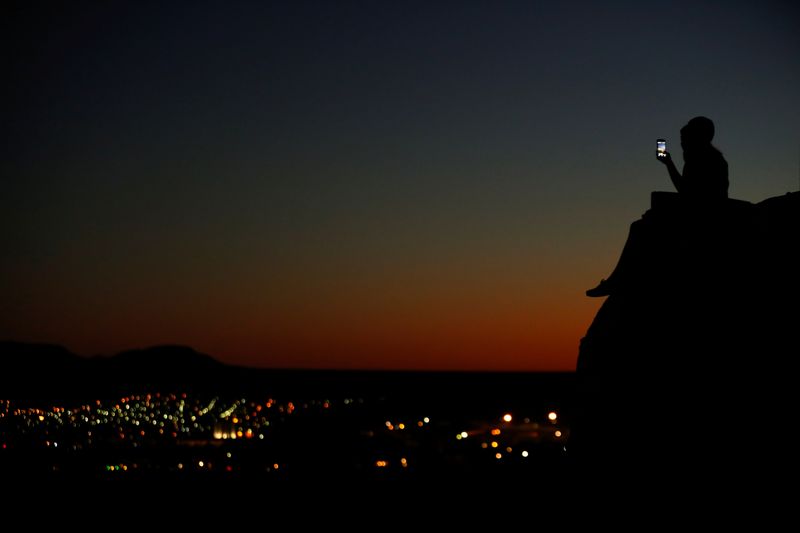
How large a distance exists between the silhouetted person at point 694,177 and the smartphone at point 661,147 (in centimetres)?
15

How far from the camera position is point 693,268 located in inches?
223

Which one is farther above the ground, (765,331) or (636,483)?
(765,331)

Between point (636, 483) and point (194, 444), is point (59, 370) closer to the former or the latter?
point (194, 444)

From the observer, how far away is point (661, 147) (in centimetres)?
656

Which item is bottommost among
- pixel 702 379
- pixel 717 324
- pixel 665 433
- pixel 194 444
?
pixel 194 444

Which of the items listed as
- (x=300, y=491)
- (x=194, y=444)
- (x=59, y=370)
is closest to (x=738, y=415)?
(x=300, y=491)

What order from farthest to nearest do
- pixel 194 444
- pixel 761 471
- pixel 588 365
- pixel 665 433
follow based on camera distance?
pixel 194 444
pixel 588 365
pixel 665 433
pixel 761 471

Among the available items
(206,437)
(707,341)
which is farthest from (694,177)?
(206,437)

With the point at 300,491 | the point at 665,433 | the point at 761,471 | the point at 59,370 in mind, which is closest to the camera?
the point at 761,471

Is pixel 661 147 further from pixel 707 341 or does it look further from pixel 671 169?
pixel 707 341

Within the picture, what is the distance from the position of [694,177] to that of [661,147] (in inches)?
17.4

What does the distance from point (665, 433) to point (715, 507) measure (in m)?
0.54

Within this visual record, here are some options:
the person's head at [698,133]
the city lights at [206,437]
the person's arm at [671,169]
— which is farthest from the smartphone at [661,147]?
the city lights at [206,437]

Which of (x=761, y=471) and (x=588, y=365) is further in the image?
(x=588, y=365)
